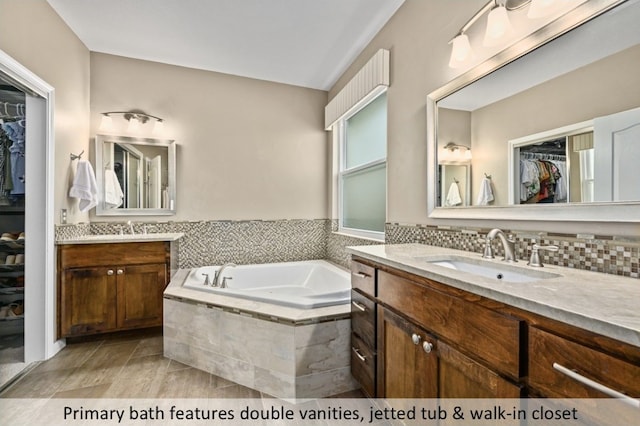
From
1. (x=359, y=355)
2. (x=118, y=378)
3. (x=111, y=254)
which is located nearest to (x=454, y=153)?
(x=359, y=355)

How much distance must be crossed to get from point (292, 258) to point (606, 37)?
2967 millimetres

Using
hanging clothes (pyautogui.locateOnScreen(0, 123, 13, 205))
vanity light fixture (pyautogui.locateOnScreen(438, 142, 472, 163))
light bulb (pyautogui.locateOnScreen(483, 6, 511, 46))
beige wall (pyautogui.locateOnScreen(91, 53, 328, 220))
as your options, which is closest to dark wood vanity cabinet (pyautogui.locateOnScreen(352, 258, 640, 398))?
vanity light fixture (pyautogui.locateOnScreen(438, 142, 472, 163))

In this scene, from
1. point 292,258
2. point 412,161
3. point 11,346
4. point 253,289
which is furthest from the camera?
point 292,258

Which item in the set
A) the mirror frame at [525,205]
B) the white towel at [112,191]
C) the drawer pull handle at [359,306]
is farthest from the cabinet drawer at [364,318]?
the white towel at [112,191]

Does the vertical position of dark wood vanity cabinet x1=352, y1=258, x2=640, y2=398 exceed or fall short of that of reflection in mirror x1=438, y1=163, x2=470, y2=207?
it falls short

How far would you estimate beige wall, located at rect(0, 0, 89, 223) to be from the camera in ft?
6.19

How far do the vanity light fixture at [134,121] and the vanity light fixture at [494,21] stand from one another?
8.97 feet

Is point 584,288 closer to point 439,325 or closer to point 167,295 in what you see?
point 439,325

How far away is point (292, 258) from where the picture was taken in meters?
3.46

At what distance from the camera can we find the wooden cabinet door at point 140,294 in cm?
248

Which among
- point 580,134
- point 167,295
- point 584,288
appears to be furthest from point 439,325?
point 167,295

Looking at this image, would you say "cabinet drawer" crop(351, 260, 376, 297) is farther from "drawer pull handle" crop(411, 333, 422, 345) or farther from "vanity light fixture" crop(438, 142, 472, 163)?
"vanity light fixture" crop(438, 142, 472, 163)

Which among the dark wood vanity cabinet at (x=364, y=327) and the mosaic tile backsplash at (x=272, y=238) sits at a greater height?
the mosaic tile backsplash at (x=272, y=238)

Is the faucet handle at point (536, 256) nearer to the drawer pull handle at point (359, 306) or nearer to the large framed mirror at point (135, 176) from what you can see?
the drawer pull handle at point (359, 306)
